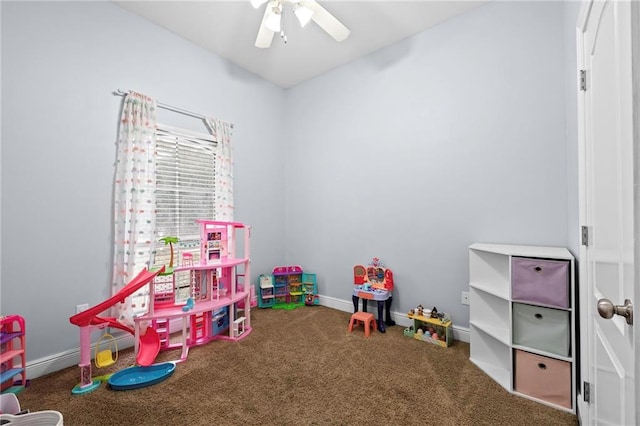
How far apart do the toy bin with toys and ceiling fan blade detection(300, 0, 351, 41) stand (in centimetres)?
246

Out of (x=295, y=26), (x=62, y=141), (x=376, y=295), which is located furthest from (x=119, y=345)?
(x=295, y=26)

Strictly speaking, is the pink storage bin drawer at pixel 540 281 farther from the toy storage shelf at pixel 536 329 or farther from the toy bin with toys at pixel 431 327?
the toy bin with toys at pixel 431 327

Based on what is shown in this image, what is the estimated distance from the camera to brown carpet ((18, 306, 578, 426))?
1.45 meters

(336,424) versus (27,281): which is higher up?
(27,281)

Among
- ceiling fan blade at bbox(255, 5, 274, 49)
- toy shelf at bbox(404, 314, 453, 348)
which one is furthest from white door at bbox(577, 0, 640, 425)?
ceiling fan blade at bbox(255, 5, 274, 49)

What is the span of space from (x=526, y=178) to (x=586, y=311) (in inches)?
43.8

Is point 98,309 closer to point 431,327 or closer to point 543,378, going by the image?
point 431,327

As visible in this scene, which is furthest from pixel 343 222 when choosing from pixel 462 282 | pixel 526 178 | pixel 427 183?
pixel 526 178

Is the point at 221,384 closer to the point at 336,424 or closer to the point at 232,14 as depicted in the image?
the point at 336,424

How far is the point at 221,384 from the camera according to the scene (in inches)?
68.8

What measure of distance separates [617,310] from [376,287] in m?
2.05

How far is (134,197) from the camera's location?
225 cm

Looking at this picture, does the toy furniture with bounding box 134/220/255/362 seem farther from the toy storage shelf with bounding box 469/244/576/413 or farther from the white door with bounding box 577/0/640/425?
the white door with bounding box 577/0/640/425

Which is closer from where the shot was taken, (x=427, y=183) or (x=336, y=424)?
(x=336, y=424)
